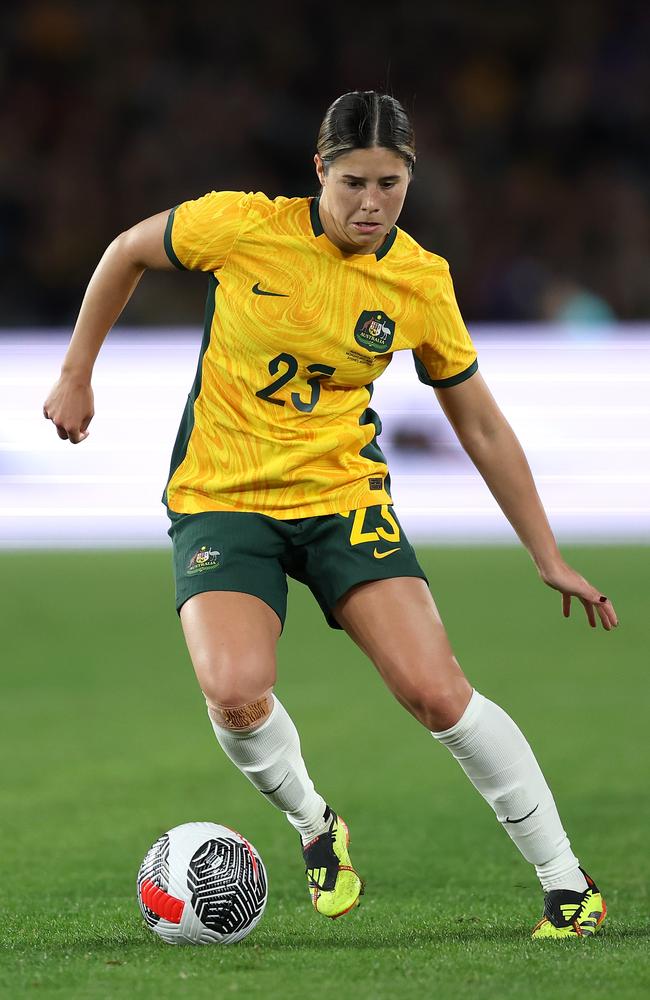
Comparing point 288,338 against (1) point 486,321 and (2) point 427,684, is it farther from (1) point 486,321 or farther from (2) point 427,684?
(1) point 486,321

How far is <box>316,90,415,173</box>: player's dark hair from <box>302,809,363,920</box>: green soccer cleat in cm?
171

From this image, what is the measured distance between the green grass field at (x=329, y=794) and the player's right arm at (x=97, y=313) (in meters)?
1.28

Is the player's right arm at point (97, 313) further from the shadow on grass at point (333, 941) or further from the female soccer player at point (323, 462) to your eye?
the shadow on grass at point (333, 941)

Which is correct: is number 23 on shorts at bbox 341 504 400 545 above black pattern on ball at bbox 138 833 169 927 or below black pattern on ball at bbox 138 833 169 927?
above

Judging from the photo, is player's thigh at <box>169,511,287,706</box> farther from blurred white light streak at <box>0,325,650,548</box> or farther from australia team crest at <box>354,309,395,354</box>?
blurred white light streak at <box>0,325,650,548</box>

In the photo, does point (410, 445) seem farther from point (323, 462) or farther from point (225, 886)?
point (225, 886)

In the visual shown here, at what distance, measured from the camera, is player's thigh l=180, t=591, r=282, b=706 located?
3.85 meters

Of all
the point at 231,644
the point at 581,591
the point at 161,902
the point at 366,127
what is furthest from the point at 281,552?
the point at 366,127

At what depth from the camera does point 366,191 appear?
3885 mm

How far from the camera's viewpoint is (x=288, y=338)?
4027 mm

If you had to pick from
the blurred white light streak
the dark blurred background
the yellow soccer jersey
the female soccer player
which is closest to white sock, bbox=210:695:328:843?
the female soccer player

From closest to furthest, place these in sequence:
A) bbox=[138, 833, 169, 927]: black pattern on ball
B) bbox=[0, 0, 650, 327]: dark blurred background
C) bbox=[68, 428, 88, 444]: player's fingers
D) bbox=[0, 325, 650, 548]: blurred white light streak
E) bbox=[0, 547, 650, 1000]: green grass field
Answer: bbox=[0, 547, 650, 1000]: green grass field
bbox=[138, 833, 169, 927]: black pattern on ball
bbox=[68, 428, 88, 444]: player's fingers
bbox=[0, 325, 650, 548]: blurred white light streak
bbox=[0, 0, 650, 327]: dark blurred background

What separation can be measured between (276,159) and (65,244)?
2163mm

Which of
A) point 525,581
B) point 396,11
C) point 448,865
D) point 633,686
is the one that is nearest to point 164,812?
point 448,865
